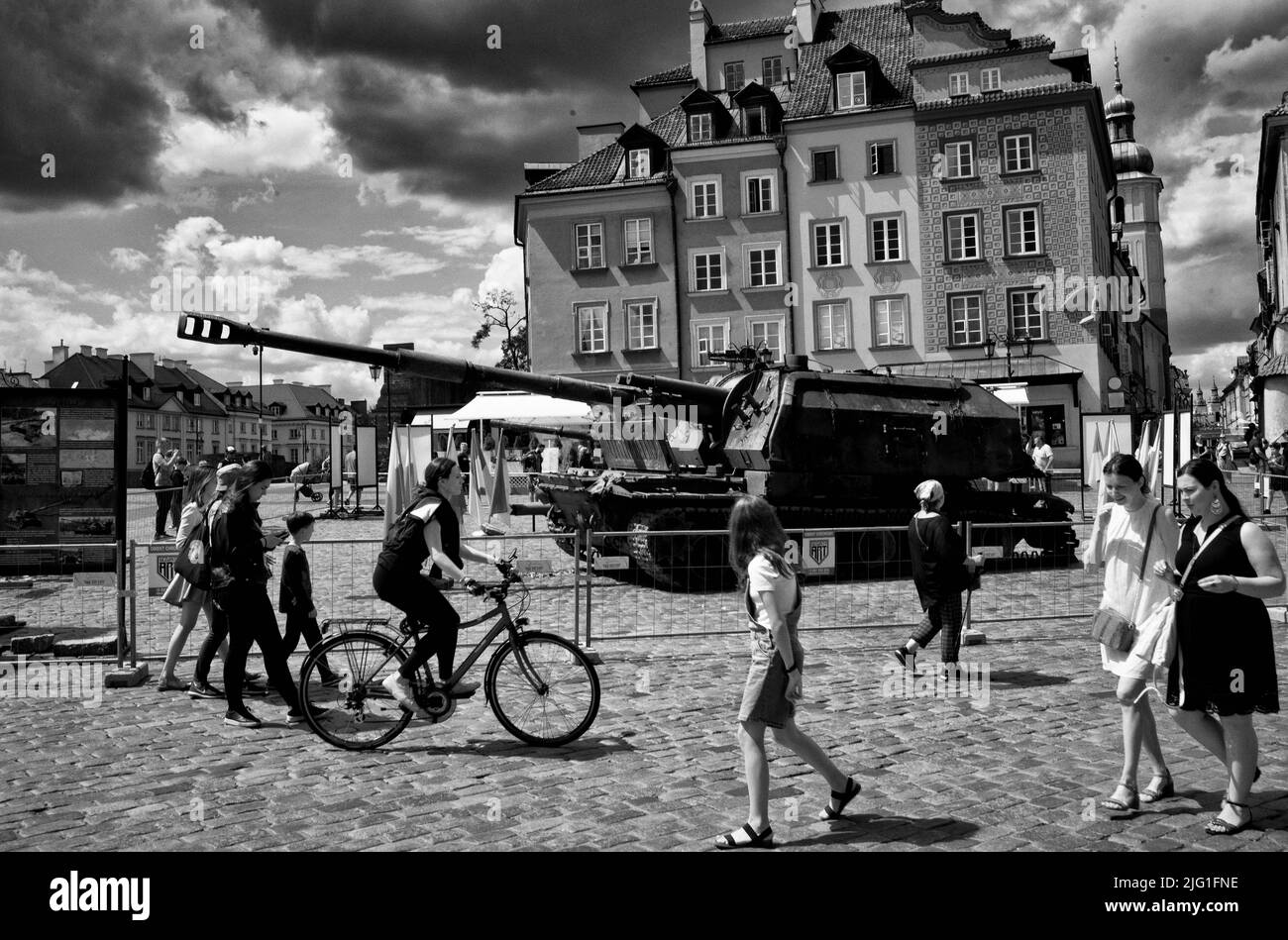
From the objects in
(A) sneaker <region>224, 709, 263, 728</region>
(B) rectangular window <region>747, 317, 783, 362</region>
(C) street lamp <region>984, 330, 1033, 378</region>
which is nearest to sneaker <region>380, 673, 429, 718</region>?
(A) sneaker <region>224, 709, 263, 728</region>

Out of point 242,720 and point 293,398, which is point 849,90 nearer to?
point 242,720

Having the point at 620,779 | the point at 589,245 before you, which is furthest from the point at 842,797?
the point at 589,245

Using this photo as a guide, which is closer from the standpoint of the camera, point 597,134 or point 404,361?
point 404,361

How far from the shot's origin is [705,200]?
40.1 meters

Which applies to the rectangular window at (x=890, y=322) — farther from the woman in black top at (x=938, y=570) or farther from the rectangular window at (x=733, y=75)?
the woman in black top at (x=938, y=570)

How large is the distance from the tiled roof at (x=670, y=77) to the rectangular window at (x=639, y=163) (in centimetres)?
612

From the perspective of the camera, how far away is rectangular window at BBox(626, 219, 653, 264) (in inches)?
1601

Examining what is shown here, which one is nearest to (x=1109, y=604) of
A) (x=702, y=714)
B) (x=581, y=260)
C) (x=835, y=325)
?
(x=702, y=714)

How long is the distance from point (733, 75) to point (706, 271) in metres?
9.71

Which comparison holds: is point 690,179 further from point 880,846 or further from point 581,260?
point 880,846

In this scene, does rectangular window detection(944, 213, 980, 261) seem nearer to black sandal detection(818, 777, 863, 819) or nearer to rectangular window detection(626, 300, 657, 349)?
rectangular window detection(626, 300, 657, 349)

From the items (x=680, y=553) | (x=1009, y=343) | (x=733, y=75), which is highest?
(x=733, y=75)

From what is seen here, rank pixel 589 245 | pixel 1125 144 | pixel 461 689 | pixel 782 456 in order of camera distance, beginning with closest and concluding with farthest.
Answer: pixel 461 689 → pixel 782 456 → pixel 589 245 → pixel 1125 144
